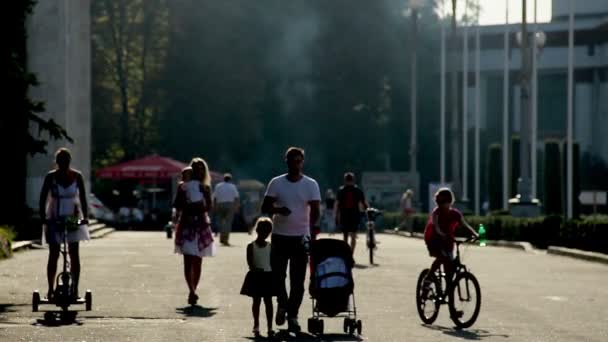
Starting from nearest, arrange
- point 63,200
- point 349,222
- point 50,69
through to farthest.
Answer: point 63,200, point 349,222, point 50,69

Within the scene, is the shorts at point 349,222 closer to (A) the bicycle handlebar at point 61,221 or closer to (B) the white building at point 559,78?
(A) the bicycle handlebar at point 61,221

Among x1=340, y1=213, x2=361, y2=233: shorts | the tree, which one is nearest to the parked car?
the tree

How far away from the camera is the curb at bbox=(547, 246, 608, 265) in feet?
104

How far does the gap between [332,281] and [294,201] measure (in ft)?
2.76

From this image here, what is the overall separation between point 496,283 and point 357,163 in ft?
213

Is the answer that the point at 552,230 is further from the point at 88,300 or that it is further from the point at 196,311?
the point at 88,300

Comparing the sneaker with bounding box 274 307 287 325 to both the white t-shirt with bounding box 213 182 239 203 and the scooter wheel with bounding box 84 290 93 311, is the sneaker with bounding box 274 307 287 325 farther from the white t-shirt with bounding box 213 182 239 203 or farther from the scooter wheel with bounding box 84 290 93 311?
the white t-shirt with bounding box 213 182 239 203

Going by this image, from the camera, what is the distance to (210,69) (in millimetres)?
81688

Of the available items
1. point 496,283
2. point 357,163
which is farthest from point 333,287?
point 357,163

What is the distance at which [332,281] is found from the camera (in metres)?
15.7

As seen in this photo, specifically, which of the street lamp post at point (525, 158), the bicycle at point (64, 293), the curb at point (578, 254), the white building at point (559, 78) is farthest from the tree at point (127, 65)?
the bicycle at point (64, 293)

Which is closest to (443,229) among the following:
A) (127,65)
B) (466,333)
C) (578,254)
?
(466,333)

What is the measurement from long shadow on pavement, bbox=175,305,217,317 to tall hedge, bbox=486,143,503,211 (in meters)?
49.8

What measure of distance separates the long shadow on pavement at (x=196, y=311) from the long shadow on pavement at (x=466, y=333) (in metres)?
2.50
